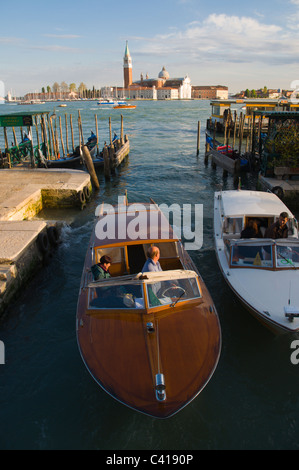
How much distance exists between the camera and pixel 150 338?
4.82 metres

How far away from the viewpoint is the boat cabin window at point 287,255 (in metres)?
6.88

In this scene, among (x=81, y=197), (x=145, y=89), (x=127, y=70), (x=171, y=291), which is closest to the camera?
(x=171, y=291)

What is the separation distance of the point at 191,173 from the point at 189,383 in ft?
61.6

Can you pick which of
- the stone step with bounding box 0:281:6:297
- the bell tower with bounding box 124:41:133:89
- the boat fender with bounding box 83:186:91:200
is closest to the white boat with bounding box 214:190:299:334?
the stone step with bounding box 0:281:6:297

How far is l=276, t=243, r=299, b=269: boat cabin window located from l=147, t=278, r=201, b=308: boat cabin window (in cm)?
229

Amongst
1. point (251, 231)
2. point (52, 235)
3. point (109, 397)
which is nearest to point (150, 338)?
point (109, 397)

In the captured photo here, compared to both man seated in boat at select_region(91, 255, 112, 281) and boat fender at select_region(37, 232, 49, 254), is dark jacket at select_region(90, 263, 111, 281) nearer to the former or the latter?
man seated in boat at select_region(91, 255, 112, 281)

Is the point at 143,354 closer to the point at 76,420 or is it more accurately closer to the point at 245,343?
the point at 76,420

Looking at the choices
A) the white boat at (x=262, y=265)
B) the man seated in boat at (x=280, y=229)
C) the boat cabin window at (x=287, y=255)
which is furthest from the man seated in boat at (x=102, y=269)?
the man seated in boat at (x=280, y=229)

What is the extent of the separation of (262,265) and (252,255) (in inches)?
12.6

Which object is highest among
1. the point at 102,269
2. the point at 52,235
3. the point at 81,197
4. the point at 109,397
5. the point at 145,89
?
the point at 145,89

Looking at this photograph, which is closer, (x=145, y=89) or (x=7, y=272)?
(x=7, y=272)

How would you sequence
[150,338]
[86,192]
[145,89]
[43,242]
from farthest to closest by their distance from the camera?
[145,89] → [86,192] → [43,242] → [150,338]

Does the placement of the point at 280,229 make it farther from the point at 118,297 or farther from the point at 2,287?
the point at 2,287
